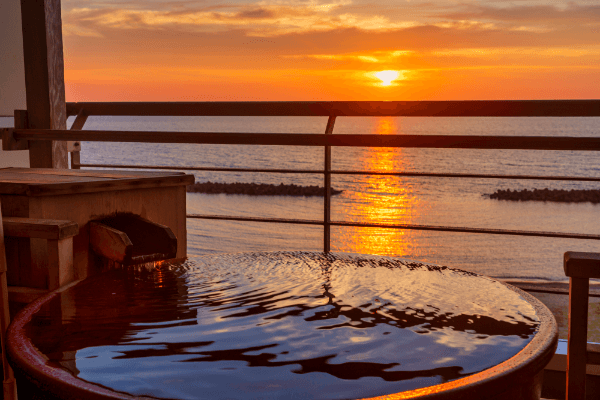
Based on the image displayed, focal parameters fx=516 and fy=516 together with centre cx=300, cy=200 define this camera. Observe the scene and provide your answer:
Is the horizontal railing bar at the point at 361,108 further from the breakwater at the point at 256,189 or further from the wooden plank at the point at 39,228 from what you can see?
the breakwater at the point at 256,189

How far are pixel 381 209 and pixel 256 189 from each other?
5.36m

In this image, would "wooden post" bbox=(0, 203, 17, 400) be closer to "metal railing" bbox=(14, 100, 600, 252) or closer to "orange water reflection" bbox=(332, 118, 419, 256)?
"metal railing" bbox=(14, 100, 600, 252)

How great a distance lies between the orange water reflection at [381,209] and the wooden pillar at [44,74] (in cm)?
886

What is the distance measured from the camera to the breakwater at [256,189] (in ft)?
64.0

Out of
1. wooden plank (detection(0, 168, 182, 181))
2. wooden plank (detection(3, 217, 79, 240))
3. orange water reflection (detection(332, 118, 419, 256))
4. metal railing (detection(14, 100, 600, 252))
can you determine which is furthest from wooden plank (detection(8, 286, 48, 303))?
orange water reflection (detection(332, 118, 419, 256))

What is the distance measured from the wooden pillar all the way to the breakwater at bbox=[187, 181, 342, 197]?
17005 millimetres

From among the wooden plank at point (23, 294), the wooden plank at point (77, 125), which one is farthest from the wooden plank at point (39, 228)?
the wooden plank at point (77, 125)

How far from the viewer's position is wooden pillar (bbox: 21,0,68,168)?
221cm

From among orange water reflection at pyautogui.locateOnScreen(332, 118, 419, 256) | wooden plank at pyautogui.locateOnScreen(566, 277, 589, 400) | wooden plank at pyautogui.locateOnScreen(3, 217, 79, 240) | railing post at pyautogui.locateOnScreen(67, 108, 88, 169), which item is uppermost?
railing post at pyautogui.locateOnScreen(67, 108, 88, 169)

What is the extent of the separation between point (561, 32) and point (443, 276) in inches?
1071

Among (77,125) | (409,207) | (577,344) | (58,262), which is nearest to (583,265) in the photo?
(577,344)

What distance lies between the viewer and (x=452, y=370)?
0.54 m

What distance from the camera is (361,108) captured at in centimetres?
180

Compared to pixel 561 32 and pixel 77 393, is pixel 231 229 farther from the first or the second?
pixel 561 32
